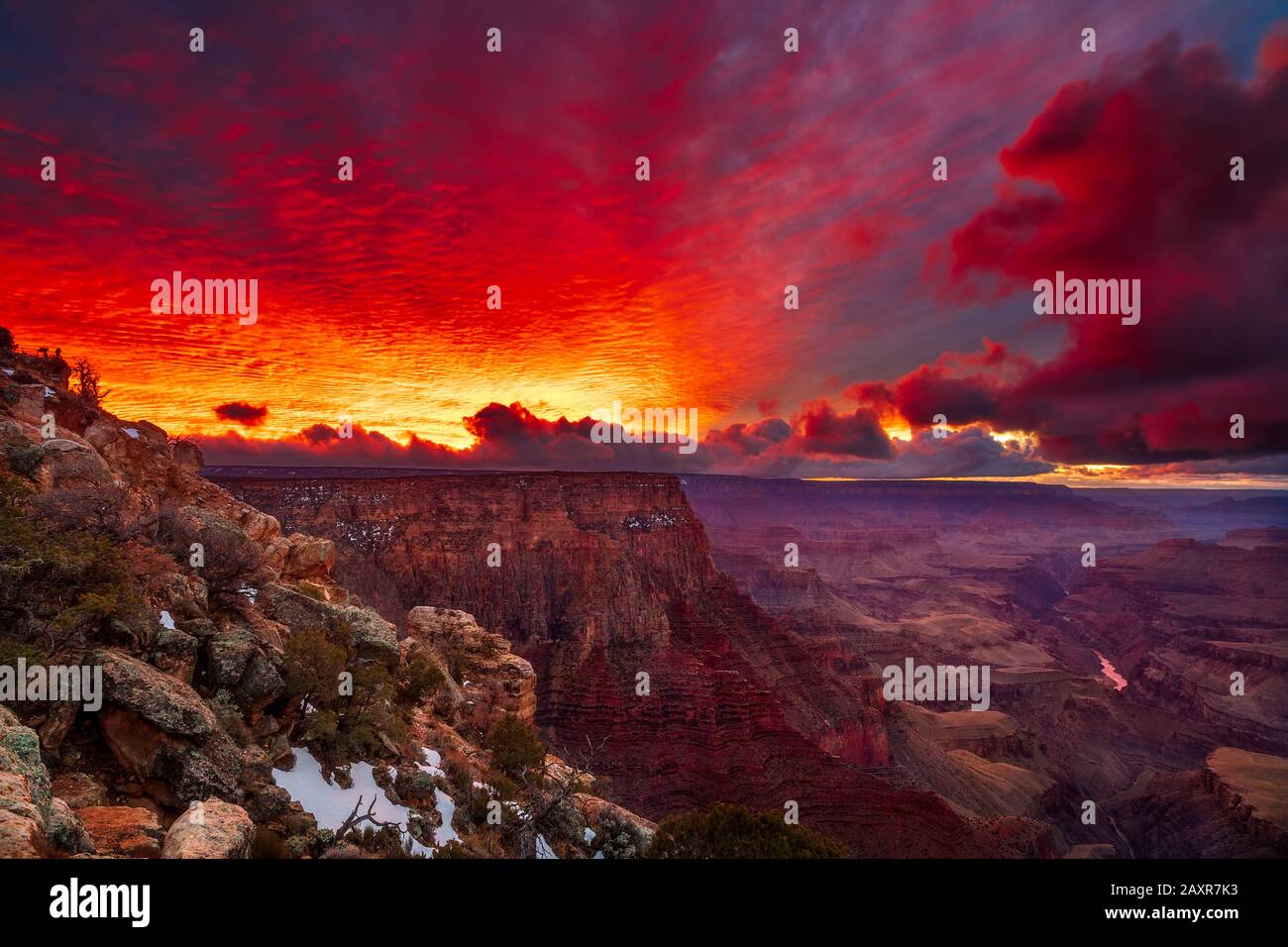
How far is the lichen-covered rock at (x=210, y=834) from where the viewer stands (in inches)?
227

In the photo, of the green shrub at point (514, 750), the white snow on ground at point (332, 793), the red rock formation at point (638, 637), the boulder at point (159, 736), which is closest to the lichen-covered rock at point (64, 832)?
the boulder at point (159, 736)

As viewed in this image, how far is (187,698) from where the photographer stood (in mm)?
8438

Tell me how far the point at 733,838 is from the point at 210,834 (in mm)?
9333

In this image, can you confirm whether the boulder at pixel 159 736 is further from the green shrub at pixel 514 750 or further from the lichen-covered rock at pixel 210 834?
the green shrub at pixel 514 750

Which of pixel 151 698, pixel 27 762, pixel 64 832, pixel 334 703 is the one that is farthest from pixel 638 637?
pixel 64 832

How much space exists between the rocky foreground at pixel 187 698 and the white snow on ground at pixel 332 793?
0.08 meters

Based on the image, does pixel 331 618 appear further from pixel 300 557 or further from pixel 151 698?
pixel 151 698

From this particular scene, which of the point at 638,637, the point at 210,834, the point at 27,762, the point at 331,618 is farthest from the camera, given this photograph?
the point at 638,637

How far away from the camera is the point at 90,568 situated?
9188 mm

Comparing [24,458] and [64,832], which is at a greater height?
[24,458]
